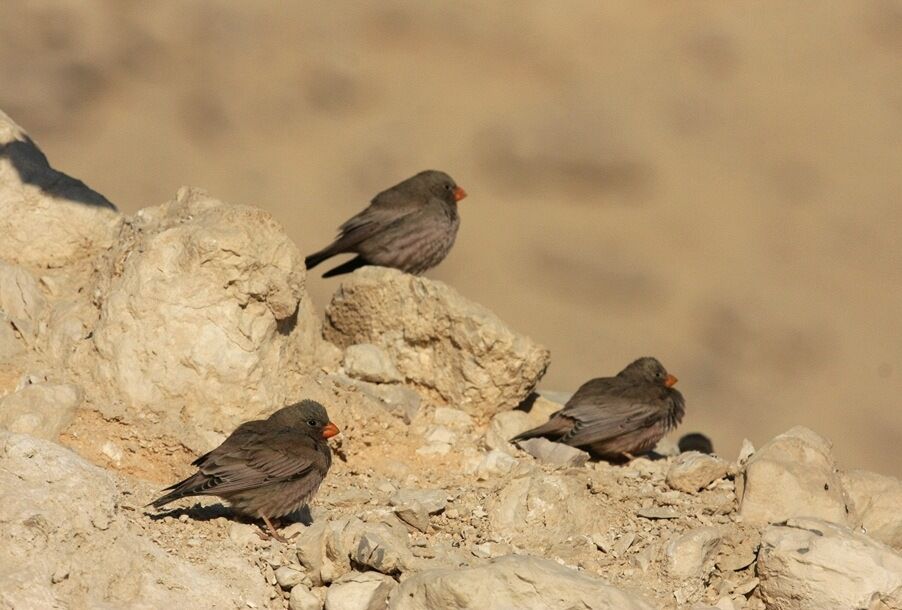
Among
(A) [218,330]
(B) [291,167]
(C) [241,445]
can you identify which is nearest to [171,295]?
(A) [218,330]

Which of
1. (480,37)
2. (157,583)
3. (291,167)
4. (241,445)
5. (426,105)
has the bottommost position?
(157,583)

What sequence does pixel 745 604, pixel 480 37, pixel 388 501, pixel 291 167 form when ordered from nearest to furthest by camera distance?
pixel 745 604
pixel 388 501
pixel 291 167
pixel 480 37

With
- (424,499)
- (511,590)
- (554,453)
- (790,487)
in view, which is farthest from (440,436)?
(511,590)

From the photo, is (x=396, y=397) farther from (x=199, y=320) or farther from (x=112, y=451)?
(x=112, y=451)

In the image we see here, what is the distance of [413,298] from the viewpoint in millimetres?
13500

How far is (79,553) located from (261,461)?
1.80m

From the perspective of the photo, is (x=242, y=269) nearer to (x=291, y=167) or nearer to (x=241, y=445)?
(x=241, y=445)

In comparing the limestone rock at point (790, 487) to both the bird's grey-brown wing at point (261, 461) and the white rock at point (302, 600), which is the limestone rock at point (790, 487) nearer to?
the bird's grey-brown wing at point (261, 461)

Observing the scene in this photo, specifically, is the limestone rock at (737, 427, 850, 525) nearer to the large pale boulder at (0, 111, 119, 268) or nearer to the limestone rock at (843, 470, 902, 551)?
the limestone rock at (843, 470, 902, 551)

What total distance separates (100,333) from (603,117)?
24.7 metres

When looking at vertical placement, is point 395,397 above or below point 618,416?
below

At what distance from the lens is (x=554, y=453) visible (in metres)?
13.0

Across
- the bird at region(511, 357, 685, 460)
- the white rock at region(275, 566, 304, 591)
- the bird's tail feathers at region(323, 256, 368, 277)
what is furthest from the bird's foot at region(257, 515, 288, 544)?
the bird's tail feathers at region(323, 256, 368, 277)

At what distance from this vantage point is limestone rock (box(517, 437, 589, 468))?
12930 mm
